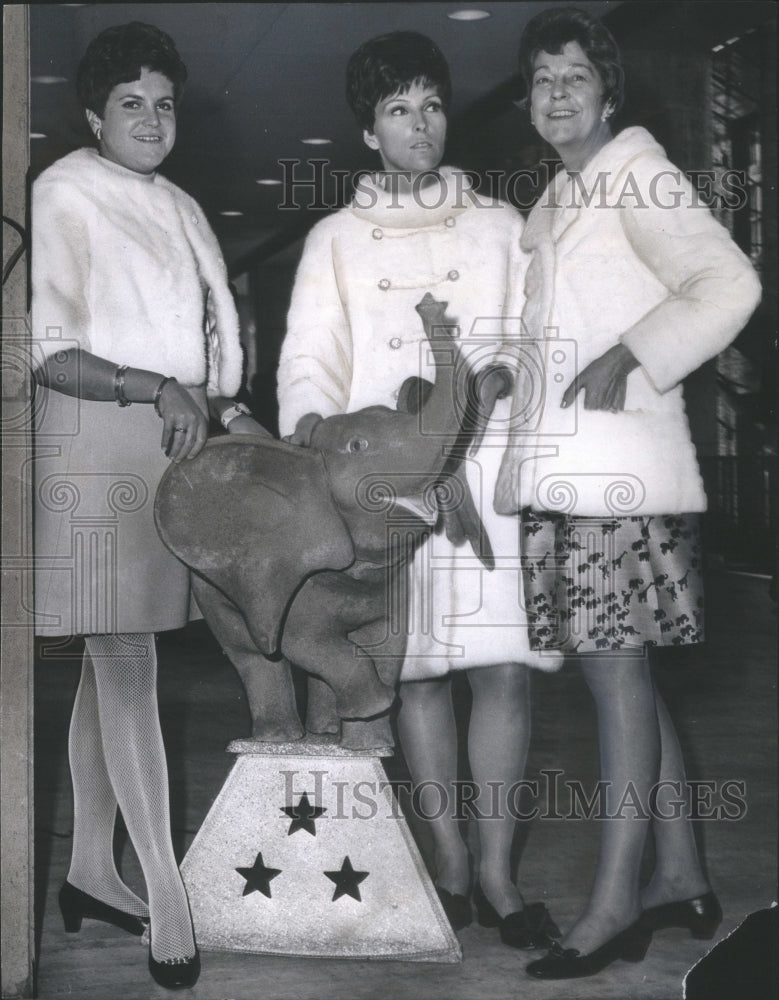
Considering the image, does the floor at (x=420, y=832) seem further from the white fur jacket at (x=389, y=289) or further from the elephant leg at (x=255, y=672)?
the white fur jacket at (x=389, y=289)

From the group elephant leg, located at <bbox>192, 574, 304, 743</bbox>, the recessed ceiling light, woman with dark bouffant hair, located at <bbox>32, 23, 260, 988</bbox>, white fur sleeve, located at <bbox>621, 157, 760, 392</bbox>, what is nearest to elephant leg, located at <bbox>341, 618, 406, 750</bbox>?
elephant leg, located at <bbox>192, 574, 304, 743</bbox>

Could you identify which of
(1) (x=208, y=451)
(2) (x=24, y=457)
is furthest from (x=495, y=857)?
(2) (x=24, y=457)

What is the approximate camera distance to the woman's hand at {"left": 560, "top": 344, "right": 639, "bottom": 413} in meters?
3.71

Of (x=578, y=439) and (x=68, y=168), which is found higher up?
(x=68, y=168)

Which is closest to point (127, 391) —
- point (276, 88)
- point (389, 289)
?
point (389, 289)

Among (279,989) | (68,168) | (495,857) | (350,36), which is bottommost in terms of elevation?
(279,989)

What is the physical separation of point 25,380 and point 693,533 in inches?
57.6

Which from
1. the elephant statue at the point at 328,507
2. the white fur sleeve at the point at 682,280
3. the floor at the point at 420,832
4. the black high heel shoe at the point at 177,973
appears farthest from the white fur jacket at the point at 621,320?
the black high heel shoe at the point at 177,973

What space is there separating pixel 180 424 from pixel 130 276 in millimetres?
329

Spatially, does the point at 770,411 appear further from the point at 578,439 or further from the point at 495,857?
the point at 495,857

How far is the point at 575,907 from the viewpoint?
386cm

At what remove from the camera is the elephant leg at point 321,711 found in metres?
3.84

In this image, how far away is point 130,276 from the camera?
146 inches

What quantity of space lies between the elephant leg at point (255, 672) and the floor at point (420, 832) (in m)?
0.03
